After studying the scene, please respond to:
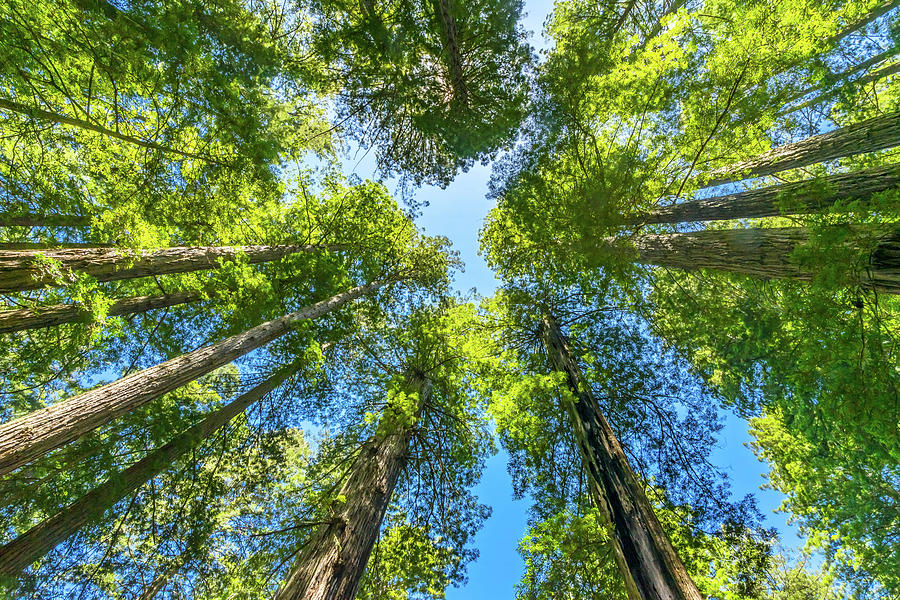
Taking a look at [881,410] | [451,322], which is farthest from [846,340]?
[451,322]

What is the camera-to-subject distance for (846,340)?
2646 millimetres

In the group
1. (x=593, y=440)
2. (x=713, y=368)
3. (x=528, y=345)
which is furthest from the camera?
(x=528, y=345)

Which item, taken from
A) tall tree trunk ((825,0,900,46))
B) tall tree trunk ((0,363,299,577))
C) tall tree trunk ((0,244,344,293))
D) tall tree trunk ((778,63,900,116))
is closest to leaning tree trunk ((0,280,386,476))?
tall tree trunk ((0,244,344,293))

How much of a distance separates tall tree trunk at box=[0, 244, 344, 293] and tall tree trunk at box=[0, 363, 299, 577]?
2691mm

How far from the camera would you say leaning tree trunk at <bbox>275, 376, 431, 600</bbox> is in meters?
2.70

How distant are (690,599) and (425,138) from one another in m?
9.25

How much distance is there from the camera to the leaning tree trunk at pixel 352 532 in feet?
8.86

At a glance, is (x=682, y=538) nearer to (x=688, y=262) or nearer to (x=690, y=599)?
(x=690, y=599)

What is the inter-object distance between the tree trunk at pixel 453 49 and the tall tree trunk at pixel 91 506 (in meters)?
8.59

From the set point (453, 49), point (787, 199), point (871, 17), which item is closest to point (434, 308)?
point (453, 49)

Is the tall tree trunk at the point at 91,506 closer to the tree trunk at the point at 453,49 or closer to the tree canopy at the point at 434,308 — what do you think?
the tree canopy at the point at 434,308

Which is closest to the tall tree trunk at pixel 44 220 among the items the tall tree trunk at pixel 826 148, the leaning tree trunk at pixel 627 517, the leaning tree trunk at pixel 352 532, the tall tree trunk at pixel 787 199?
the leaning tree trunk at pixel 352 532

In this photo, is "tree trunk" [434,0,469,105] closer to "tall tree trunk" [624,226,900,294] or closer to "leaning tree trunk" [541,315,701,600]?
"tall tree trunk" [624,226,900,294]

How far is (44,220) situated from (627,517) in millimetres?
10216
